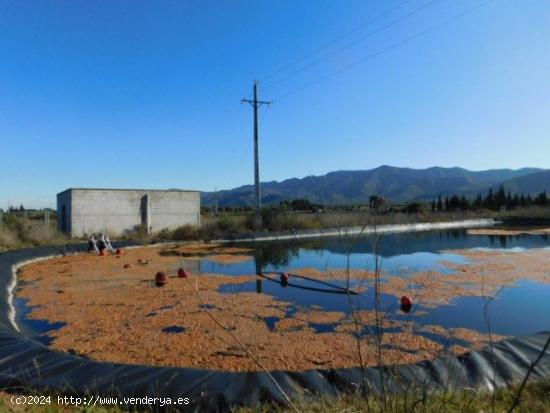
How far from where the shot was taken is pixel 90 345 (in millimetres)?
4297

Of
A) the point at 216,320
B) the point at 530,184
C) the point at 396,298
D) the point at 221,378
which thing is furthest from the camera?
the point at 530,184

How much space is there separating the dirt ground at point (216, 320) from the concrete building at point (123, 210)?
854cm

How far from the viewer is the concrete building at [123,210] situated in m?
17.7

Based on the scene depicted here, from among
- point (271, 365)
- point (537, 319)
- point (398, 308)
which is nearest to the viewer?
point (271, 365)

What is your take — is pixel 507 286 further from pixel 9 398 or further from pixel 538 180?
pixel 538 180

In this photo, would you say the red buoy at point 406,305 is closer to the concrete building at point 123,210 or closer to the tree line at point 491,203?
the concrete building at point 123,210

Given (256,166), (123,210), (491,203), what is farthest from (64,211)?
(491,203)

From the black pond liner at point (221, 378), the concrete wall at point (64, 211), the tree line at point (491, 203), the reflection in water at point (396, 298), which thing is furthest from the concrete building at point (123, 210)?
the tree line at point (491, 203)

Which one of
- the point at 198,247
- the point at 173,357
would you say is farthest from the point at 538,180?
the point at 173,357

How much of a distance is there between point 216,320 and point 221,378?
0.68 meters

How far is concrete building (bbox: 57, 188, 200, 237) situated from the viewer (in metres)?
17.7

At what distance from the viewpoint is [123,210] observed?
1880 cm

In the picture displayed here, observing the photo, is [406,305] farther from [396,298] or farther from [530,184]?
[530,184]

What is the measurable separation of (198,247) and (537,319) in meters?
11.8
